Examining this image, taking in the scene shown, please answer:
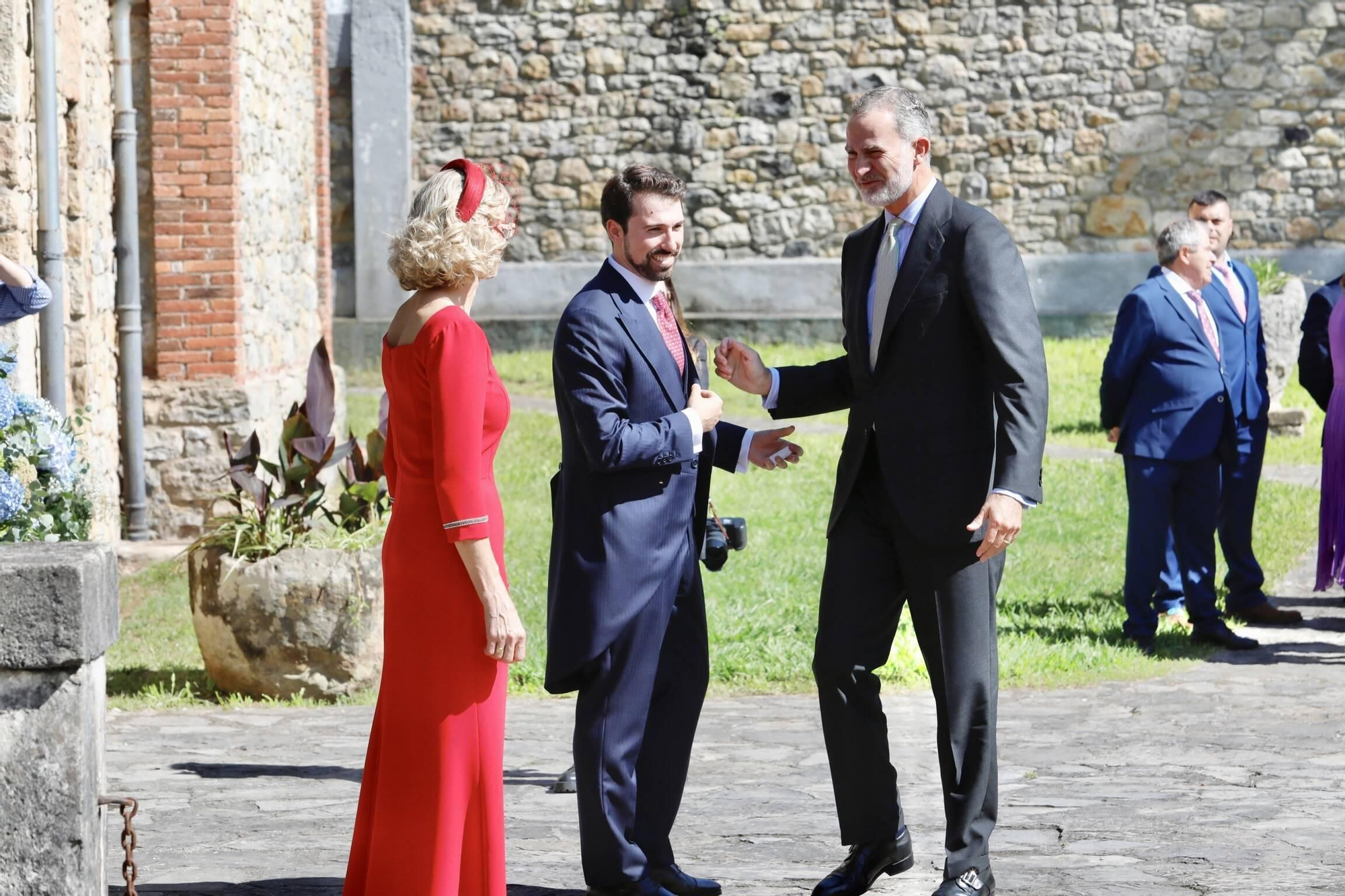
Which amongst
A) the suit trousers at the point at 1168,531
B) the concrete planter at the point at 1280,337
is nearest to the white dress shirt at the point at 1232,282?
the suit trousers at the point at 1168,531

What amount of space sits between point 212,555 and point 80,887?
3577 millimetres

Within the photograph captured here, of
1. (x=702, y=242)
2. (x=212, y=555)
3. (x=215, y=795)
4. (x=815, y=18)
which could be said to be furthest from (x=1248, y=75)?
(x=215, y=795)

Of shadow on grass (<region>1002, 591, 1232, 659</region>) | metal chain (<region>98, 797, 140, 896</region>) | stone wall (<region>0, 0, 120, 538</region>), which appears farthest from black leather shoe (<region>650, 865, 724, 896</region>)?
stone wall (<region>0, 0, 120, 538</region>)

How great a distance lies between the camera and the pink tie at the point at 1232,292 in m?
7.85

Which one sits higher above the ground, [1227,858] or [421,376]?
[421,376]

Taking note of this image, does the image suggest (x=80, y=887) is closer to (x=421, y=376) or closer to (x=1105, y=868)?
(x=421, y=376)

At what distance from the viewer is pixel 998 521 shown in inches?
152

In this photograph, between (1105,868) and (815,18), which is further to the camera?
(815,18)

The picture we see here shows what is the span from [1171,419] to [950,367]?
373 cm

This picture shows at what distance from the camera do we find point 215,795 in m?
5.19

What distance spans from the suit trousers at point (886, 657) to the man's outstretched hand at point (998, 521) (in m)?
0.15

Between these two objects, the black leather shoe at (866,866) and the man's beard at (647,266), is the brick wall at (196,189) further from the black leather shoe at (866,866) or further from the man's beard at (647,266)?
the black leather shoe at (866,866)

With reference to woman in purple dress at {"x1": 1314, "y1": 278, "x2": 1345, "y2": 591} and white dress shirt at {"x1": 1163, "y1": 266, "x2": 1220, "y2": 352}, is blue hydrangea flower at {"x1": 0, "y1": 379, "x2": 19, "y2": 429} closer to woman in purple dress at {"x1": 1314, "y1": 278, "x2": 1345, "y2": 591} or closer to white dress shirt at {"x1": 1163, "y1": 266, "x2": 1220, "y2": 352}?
white dress shirt at {"x1": 1163, "y1": 266, "x2": 1220, "y2": 352}

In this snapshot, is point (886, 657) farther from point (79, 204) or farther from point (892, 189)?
point (79, 204)
